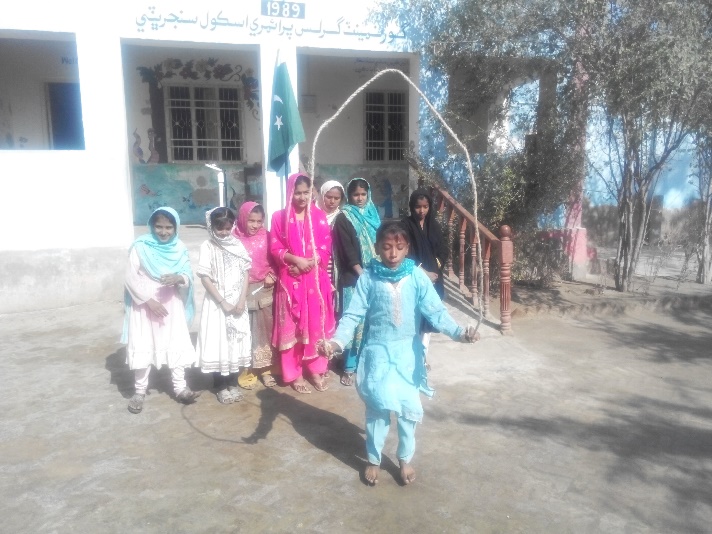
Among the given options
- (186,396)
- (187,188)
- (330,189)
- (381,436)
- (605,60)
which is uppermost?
(605,60)

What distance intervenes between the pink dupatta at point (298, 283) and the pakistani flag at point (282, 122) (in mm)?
2370

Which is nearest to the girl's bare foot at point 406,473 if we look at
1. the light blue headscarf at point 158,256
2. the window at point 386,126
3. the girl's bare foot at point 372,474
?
the girl's bare foot at point 372,474

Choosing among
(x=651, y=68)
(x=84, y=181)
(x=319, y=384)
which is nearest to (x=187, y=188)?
(x=84, y=181)

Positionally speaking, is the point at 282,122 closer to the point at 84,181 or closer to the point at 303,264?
the point at 84,181

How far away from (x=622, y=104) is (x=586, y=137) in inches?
36.9

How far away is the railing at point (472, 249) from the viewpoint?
540 centimetres

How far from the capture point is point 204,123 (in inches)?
371

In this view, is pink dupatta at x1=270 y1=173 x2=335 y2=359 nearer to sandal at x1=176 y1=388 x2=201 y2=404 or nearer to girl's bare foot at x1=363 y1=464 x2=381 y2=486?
sandal at x1=176 y1=388 x2=201 y2=404

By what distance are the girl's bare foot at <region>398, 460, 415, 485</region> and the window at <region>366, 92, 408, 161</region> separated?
7.76 meters

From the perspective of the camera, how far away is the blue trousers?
2.82 metres

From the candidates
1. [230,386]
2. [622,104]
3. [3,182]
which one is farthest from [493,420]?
[3,182]

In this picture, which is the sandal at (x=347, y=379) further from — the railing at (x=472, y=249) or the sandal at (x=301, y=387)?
the railing at (x=472, y=249)

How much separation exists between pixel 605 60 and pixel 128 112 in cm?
679

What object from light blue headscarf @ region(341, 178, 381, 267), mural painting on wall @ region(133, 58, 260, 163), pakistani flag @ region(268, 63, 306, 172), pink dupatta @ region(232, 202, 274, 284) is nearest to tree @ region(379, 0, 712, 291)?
pakistani flag @ region(268, 63, 306, 172)
